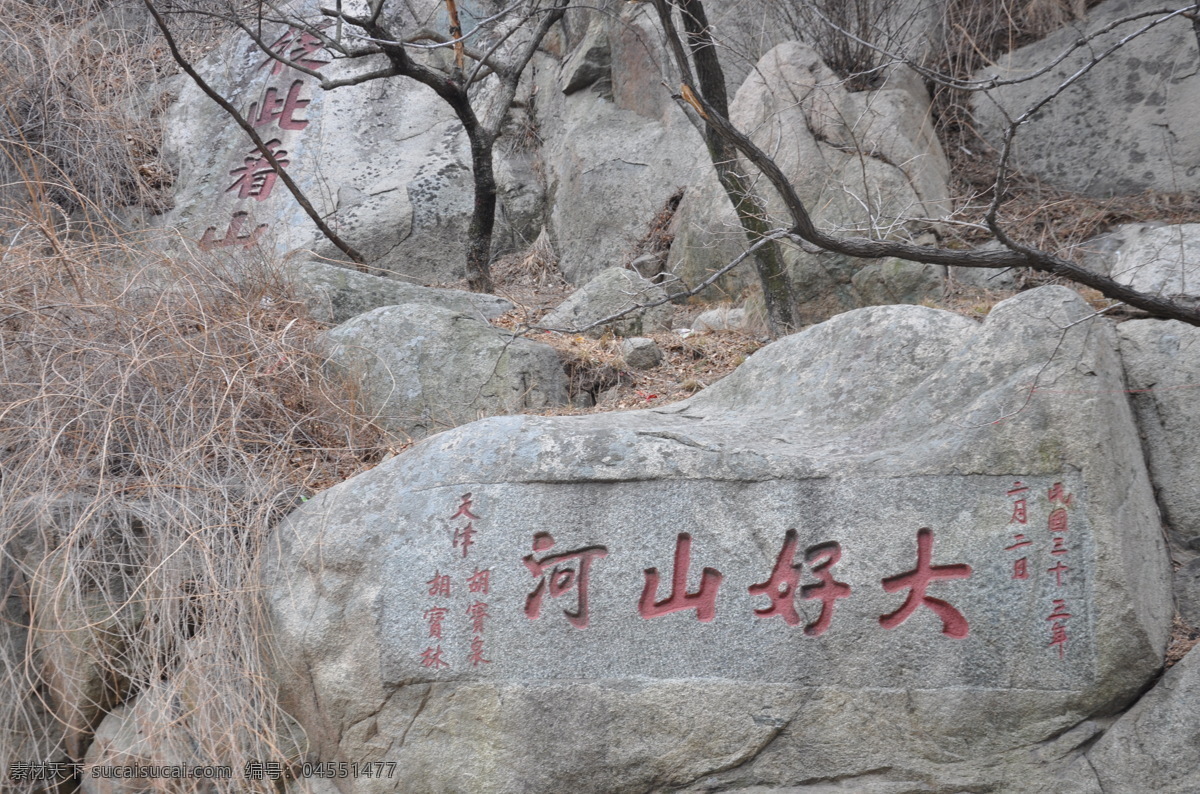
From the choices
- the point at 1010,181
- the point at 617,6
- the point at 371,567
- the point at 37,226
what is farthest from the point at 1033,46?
the point at 37,226

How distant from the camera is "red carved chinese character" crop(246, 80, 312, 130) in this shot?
674 centimetres

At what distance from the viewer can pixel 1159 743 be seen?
272 cm

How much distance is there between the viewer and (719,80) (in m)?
4.92

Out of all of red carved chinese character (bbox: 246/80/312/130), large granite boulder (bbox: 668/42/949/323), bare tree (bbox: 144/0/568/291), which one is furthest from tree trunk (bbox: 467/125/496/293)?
red carved chinese character (bbox: 246/80/312/130)

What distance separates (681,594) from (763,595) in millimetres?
235

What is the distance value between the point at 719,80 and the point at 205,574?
10.6 ft

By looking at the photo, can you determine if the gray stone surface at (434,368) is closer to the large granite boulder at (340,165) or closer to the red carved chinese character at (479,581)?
the red carved chinese character at (479,581)

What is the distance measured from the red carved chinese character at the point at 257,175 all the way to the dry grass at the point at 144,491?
238 cm

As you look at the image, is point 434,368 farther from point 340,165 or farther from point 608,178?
point 340,165

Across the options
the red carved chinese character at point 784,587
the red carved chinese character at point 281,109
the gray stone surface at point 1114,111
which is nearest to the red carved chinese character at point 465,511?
the red carved chinese character at point 784,587

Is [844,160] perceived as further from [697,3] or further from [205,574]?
[205,574]

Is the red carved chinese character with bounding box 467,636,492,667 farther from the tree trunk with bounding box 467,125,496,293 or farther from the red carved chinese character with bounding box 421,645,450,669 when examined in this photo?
the tree trunk with bounding box 467,125,496,293

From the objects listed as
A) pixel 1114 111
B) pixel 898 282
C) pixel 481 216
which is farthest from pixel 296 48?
pixel 1114 111

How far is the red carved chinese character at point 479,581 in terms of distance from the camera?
3057mm
